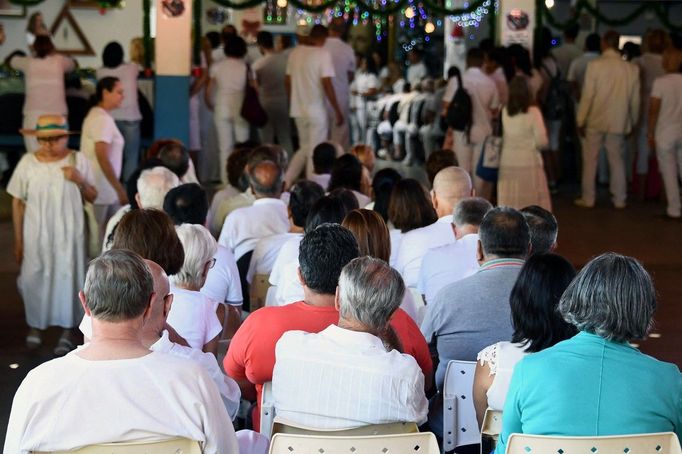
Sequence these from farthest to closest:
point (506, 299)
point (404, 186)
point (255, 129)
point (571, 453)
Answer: point (255, 129), point (404, 186), point (506, 299), point (571, 453)

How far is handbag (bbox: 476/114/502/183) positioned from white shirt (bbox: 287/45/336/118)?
5.96ft

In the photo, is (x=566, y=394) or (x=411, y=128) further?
(x=411, y=128)

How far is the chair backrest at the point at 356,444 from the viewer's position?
2.79 metres

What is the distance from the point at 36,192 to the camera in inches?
247

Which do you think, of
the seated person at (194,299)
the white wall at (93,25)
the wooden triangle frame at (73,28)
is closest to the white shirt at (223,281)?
the seated person at (194,299)

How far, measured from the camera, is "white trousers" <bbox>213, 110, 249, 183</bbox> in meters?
11.9

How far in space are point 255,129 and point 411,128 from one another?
2539 mm

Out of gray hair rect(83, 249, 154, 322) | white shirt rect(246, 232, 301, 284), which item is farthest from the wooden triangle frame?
gray hair rect(83, 249, 154, 322)

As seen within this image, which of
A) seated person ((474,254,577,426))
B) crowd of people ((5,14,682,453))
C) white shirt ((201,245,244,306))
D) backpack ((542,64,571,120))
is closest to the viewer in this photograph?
crowd of people ((5,14,682,453))

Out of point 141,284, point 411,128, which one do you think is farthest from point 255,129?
point 141,284

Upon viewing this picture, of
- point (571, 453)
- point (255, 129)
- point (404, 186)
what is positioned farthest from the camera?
point (255, 129)

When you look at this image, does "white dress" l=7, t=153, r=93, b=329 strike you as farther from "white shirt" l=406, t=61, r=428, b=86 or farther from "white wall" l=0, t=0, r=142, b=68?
"white wall" l=0, t=0, r=142, b=68

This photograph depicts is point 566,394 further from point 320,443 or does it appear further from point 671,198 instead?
point 671,198

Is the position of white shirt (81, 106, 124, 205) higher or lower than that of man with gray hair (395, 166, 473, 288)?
higher
